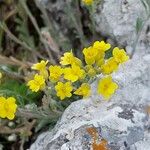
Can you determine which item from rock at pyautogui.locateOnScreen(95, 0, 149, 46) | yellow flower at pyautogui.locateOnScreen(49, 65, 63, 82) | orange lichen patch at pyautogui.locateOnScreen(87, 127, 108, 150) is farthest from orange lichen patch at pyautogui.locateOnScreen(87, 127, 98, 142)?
rock at pyautogui.locateOnScreen(95, 0, 149, 46)

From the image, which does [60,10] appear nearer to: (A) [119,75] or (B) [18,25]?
(B) [18,25]

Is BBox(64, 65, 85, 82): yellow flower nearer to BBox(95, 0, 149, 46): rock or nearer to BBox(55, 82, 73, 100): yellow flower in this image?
BBox(55, 82, 73, 100): yellow flower

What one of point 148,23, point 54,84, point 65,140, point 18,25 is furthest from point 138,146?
point 18,25

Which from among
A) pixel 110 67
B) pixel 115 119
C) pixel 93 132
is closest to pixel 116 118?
pixel 115 119

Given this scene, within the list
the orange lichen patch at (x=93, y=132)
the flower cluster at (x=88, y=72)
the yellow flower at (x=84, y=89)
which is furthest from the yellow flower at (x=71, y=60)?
the orange lichen patch at (x=93, y=132)

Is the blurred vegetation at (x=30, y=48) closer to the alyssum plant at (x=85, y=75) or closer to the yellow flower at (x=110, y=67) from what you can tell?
the alyssum plant at (x=85, y=75)
